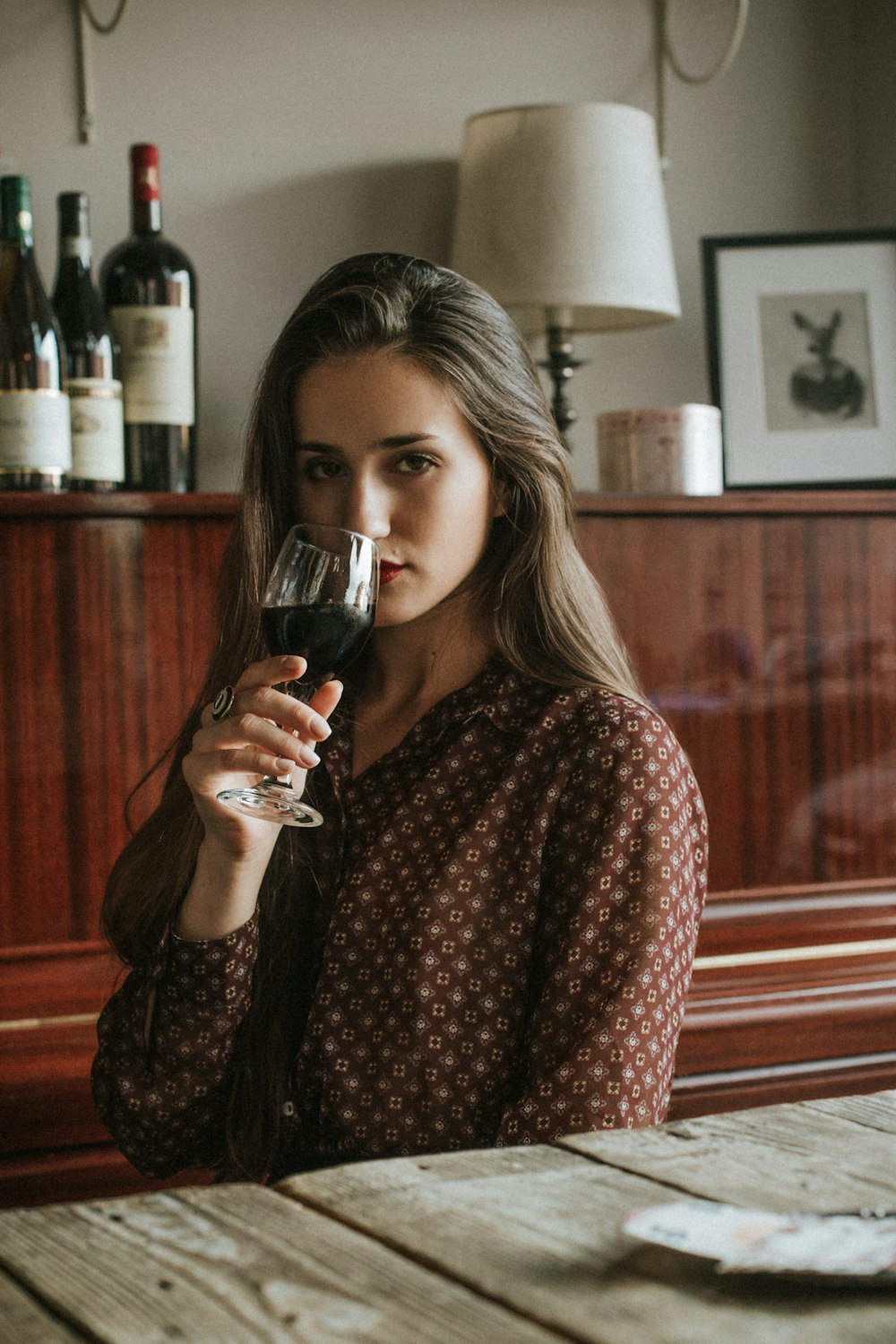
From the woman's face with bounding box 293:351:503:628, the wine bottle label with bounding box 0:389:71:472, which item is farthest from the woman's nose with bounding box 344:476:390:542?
the wine bottle label with bounding box 0:389:71:472

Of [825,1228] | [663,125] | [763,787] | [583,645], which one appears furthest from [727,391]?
[825,1228]

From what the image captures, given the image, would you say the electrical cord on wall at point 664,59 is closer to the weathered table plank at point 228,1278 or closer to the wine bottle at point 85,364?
the wine bottle at point 85,364

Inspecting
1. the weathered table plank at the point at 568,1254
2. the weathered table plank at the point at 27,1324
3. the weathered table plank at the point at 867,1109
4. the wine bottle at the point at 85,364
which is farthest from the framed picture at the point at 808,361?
the weathered table plank at the point at 27,1324

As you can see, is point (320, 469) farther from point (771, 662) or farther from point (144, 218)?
point (771, 662)

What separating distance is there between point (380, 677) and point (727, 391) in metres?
1.05

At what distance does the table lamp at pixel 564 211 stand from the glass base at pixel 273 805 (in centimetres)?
110

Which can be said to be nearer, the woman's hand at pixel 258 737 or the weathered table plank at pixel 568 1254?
the weathered table plank at pixel 568 1254

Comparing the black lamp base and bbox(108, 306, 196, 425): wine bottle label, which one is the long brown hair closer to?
bbox(108, 306, 196, 425): wine bottle label

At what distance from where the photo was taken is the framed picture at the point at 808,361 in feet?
7.41

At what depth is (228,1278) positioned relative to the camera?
1.83 feet

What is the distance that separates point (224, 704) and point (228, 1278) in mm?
640

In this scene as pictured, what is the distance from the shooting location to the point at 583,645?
1412 mm

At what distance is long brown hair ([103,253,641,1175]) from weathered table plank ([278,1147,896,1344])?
2.20ft

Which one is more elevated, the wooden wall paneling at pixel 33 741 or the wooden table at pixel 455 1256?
the wooden wall paneling at pixel 33 741
